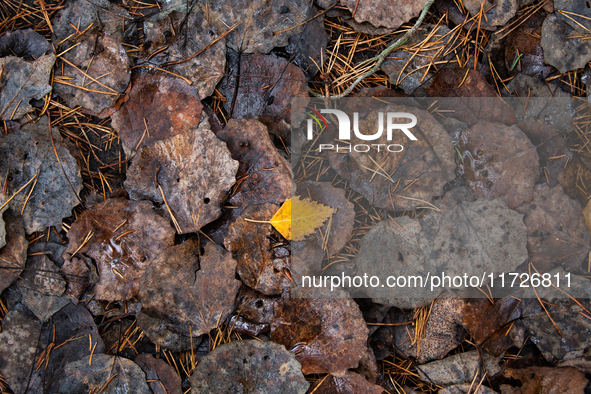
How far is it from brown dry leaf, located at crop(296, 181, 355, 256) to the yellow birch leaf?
0.07m

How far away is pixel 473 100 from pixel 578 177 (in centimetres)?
78

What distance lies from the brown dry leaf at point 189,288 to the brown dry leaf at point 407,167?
95cm

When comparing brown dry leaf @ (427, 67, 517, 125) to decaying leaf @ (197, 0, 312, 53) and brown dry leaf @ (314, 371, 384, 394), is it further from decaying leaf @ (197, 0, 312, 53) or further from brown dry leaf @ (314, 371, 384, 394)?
brown dry leaf @ (314, 371, 384, 394)

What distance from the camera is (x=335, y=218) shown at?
2.28 meters

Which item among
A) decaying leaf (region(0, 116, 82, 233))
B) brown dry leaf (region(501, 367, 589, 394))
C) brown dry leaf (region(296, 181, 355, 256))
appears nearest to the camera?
brown dry leaf (region(501, 367, 589, 394))

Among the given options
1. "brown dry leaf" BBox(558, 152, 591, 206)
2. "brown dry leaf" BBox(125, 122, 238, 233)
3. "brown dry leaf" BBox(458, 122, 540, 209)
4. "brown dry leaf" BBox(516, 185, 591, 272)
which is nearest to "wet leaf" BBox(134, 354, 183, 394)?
"brown dry leaf" BBox(125, 122, 238, 233)

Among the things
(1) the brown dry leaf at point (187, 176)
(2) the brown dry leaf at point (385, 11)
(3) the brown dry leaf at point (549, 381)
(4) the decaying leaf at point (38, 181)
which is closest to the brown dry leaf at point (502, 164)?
(2) the brown dry leaf at point (385, 11)

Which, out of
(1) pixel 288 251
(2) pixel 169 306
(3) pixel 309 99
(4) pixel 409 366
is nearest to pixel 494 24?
(3) pixel 309 99

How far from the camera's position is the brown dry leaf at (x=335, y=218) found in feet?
7.47

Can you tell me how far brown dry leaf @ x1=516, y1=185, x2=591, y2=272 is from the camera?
7.50 ft

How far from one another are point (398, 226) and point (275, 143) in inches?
35.2

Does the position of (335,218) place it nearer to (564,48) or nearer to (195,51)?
(195,51)

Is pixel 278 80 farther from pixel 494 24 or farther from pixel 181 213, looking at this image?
pixel 494 24

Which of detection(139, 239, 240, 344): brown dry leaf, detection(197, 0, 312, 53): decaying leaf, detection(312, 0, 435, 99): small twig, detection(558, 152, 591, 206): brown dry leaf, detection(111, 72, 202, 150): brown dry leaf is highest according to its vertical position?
detection(197, 0, 312, 53): decaying leaf
